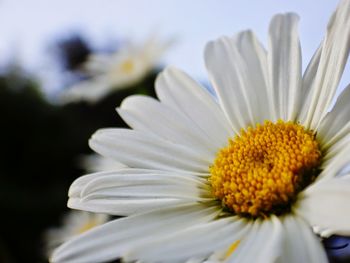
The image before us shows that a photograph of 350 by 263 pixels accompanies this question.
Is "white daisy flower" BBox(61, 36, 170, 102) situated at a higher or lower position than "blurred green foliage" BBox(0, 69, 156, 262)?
lower

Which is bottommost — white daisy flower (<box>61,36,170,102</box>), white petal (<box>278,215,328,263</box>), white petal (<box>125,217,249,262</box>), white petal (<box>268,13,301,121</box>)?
white petal (<box>278,215,328,263</box>)

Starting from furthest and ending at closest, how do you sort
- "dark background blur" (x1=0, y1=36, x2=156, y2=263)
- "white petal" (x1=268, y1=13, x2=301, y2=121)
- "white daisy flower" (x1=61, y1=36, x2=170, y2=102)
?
"dark background blur" (x1=0, y1=36, x2=156, y2=263), "white daisy flower" (x1=61, y1=36, x2=170, y2=102), "white petal" (x1=268, y1=13, x2=301, y2=121)

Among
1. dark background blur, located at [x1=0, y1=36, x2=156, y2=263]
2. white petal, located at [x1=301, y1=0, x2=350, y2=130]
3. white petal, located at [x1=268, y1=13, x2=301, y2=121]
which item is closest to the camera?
white petal, located at [x1=301, y1=0, x2=350, y2=130]

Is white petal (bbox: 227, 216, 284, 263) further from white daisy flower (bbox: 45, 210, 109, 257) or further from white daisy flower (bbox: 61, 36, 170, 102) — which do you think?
white daisy flower (bbox: 61, 36, 170, 102)

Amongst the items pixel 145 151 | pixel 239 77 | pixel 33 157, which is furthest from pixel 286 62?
pixel 33 157

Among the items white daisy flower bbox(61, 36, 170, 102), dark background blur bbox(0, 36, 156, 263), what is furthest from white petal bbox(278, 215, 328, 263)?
dark background blur bbox(0, 36, 156, 263)

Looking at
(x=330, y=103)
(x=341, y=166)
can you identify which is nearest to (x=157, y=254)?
(x=341, y=166)

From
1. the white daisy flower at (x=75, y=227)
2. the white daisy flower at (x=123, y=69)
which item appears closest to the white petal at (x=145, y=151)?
the white daisy flower at (x=75, y=227)

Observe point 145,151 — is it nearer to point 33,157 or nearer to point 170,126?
point 170,126
